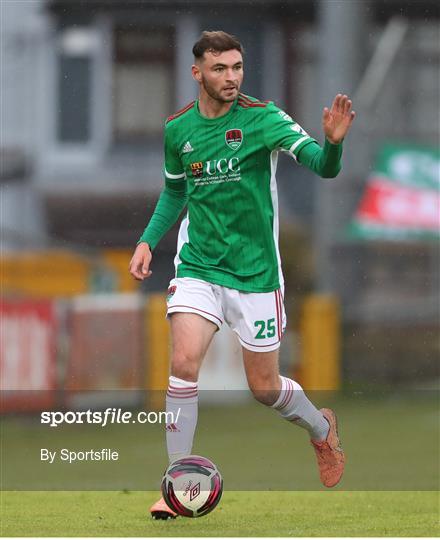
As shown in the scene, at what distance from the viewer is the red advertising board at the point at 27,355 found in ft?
39.6

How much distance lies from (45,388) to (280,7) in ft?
35.8

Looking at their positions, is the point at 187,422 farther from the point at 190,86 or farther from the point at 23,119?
the point at 23,119

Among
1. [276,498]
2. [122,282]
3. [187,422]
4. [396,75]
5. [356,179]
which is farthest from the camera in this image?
[396,75]

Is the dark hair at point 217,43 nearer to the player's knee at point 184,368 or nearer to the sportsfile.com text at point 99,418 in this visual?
the player's knee at point 184,368

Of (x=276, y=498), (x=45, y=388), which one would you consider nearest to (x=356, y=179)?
(x=45, y=388)

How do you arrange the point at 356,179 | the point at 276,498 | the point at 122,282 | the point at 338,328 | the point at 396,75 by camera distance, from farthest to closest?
the point at 396,75
the point at 356,179
the point at 338,328
the point at 122,282
the point at 276,498

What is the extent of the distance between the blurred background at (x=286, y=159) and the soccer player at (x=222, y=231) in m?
8.10

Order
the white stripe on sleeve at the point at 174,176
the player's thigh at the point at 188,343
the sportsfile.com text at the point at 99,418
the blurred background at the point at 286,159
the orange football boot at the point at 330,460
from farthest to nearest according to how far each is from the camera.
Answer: the blurred background at the point at 286,159 < the sportsfile.com text at the point at 99,418 < the orange football boot at the point at 330,460 < the white stripe on sleeve at the point at 174,176 < the player's thigh at the point at 188,343

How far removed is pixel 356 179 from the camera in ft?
63.2

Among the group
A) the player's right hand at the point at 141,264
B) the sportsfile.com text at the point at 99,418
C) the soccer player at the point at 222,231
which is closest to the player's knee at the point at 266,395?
the soccer player at the point at 222,231

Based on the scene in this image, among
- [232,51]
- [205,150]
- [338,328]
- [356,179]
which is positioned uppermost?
[232,51]

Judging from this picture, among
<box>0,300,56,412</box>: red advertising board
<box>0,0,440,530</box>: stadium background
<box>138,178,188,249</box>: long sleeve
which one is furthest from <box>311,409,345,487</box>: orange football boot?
<box>0,0,440,530</box>: stadium background

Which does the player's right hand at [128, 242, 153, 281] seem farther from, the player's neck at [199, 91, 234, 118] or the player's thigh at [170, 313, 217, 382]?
the player's neck at [199, 91, 234, 118]

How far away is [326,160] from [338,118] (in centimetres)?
19
